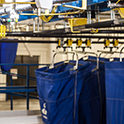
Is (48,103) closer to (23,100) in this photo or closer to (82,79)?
(82,79)

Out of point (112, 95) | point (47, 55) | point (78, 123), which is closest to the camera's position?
point (112, 95)

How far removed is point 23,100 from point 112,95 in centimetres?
1047

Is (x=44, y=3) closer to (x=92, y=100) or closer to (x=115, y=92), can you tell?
(x=115, y=92)

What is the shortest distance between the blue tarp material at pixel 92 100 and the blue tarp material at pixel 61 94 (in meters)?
0.13

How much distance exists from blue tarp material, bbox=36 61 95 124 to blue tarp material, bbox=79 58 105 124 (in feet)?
0.41

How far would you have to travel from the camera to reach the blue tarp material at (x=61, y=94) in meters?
2.61

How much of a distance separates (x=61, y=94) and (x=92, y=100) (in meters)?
0.49

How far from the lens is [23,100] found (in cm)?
1246

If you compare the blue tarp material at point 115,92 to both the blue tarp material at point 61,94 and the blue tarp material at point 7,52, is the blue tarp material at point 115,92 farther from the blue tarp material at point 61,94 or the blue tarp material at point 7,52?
the blue tarp material at point 7,52

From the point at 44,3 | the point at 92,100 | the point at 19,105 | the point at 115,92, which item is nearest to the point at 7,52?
the point at 19,105

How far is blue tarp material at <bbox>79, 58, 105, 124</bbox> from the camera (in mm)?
2840

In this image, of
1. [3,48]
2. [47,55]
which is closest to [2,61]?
[3,48]

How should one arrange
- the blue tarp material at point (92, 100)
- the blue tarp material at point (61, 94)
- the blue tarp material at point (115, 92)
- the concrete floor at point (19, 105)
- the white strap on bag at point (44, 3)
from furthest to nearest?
1. the concrete floor at point (19, 105)
2. the blue tarp material at point (92, 100)
3. the blue tarp material at point (61, 94)
4. the blue tarp material at point (115, 92)
5. the white strap on bag at point (44, 3)

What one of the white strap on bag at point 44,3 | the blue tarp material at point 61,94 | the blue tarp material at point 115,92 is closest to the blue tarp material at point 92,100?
the blue tarp material at point 61,94
